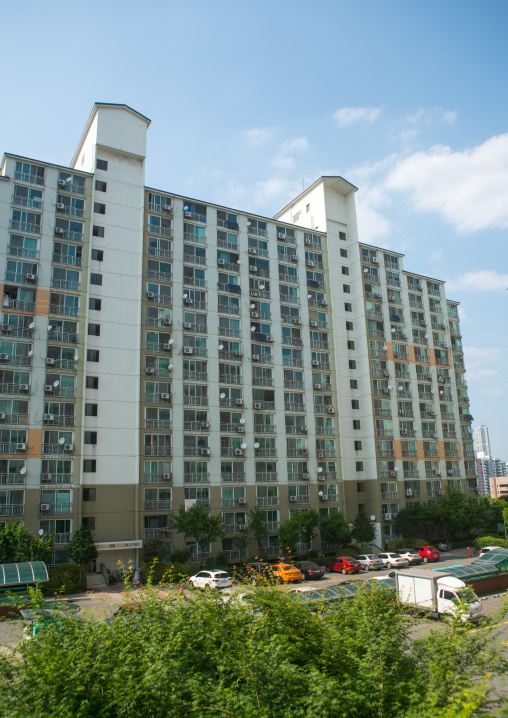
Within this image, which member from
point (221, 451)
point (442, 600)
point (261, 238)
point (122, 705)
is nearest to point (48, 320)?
point (221, 451)

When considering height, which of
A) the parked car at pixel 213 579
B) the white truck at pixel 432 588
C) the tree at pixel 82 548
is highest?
the tree at pixel 82 548

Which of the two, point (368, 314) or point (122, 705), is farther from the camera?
point (368, 314)

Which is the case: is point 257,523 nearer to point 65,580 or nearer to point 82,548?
point 82,548

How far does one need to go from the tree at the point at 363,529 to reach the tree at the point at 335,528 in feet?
8.69

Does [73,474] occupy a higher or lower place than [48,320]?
lower

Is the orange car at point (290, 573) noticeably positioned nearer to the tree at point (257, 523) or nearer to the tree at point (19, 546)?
the tree at point (257, 523)

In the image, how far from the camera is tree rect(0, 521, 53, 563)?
35.8m

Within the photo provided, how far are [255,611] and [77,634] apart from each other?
4770 mm

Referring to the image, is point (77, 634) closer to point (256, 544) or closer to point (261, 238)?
point (256, 544)

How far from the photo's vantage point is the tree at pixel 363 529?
52991 millimetres

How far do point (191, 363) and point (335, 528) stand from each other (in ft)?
68.1

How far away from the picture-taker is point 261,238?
2240 inches

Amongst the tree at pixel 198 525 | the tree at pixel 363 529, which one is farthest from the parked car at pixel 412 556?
the tree at pixel 198 525

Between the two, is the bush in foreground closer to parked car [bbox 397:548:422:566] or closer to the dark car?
the dark car
